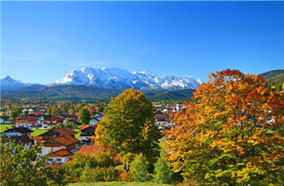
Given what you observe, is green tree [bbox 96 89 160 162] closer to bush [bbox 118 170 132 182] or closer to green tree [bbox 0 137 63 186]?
bush [bbox 118 170 132 182]

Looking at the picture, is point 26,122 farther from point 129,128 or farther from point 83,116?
point 129,128

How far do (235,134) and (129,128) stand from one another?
52.8 ft

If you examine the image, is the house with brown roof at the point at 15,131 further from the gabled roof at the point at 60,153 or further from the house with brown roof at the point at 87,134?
the gabled roof at the point at 60,153

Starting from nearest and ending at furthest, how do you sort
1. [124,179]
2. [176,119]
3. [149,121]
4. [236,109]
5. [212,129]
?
[236,109]
[212,129]
[176,119]
[124,179]
[149,121]

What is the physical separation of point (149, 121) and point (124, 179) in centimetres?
777

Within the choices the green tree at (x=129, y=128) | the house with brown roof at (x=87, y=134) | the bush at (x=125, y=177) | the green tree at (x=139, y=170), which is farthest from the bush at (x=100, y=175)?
the house with brown roof at (x=87, y=134)

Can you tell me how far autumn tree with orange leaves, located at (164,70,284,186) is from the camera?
1071 centimetres

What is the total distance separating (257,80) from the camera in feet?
40.1

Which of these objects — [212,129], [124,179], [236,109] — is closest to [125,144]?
[124,179]

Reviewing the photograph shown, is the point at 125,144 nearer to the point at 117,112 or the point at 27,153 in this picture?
the point at 117,112

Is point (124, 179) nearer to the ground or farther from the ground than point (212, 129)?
nearer to the ground

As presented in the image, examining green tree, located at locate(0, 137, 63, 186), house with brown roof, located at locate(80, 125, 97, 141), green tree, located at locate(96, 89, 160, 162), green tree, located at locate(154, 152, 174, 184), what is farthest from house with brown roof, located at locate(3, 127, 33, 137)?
green tree, located at locate(0, 137, 63, 186)

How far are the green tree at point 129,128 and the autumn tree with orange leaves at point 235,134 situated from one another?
1259 centimetres

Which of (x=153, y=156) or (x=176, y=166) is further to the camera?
(x=153, y=156)
